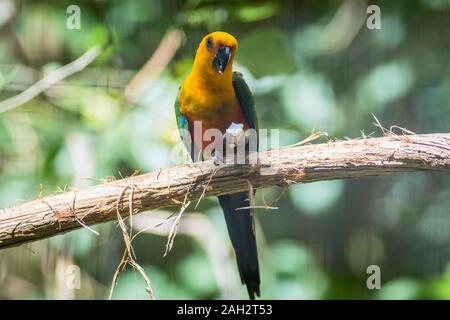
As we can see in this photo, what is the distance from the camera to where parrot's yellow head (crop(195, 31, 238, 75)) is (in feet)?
7.69

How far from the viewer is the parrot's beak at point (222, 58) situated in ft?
7.66

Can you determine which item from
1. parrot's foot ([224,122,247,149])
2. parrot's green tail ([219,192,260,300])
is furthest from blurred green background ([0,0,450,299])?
parrot's foot ([224,122,247,149])

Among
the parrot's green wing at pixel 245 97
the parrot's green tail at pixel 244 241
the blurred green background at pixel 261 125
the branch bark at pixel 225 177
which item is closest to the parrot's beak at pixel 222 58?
the parrot's green wing at pixel 245 97

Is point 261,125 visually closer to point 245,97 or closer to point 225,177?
point 245,97

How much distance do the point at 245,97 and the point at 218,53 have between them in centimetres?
25

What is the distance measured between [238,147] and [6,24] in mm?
1466

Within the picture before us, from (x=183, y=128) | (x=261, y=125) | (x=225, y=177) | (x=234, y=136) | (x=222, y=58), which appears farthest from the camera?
(x=261, y=125)

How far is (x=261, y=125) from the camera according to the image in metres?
2.64

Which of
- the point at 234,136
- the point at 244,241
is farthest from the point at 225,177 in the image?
the point at 244,241

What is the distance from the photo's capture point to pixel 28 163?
8.73 ft

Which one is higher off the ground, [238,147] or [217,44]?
[217,44]

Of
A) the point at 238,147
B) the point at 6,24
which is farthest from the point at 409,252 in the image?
the point at 6,24

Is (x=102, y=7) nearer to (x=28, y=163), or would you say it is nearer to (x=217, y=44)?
(x=217, y=44)

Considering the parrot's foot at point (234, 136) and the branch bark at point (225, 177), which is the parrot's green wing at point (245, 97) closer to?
the parrot's foot at point (234, 136)
